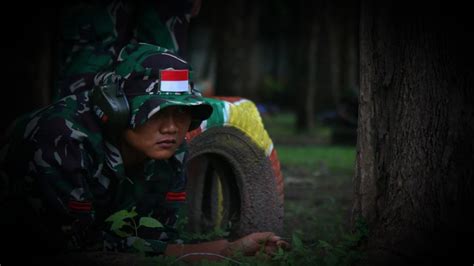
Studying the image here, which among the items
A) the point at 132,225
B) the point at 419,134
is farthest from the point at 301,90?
the point at 419,134

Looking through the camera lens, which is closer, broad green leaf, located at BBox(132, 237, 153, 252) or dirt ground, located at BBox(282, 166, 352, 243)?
broad green leaf, located at BBox(132, 237, 153, 252)

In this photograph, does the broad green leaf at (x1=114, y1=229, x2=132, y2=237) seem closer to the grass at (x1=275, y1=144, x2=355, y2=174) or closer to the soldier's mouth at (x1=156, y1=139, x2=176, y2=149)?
the soldier's mouth at (x1=156, y1=139, x2=176, y2=149)

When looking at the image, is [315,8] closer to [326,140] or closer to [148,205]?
[326,140]

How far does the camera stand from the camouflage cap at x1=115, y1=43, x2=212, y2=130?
11.4ft

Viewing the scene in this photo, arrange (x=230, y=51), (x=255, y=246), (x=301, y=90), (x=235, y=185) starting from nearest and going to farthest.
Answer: (x=255, y=246)
(x=235, y=185)
(x=230, y=51)
(x=301, y=90)

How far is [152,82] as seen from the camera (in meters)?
3.54

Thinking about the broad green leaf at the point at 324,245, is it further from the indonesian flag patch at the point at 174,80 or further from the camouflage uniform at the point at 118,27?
the camouflage uniform at the point at 118,27

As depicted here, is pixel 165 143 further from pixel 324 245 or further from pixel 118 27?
pixel 118 27

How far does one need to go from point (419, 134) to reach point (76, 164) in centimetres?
159

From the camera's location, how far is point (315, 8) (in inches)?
622

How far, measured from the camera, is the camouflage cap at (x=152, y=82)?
3.47 m

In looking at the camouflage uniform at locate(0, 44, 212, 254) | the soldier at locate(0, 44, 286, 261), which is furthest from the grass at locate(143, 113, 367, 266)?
the camouflage uniform at locate(0, 44, 212, 254)

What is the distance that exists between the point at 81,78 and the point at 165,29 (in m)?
0.73

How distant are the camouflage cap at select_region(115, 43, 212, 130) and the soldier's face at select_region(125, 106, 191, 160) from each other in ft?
0.28
